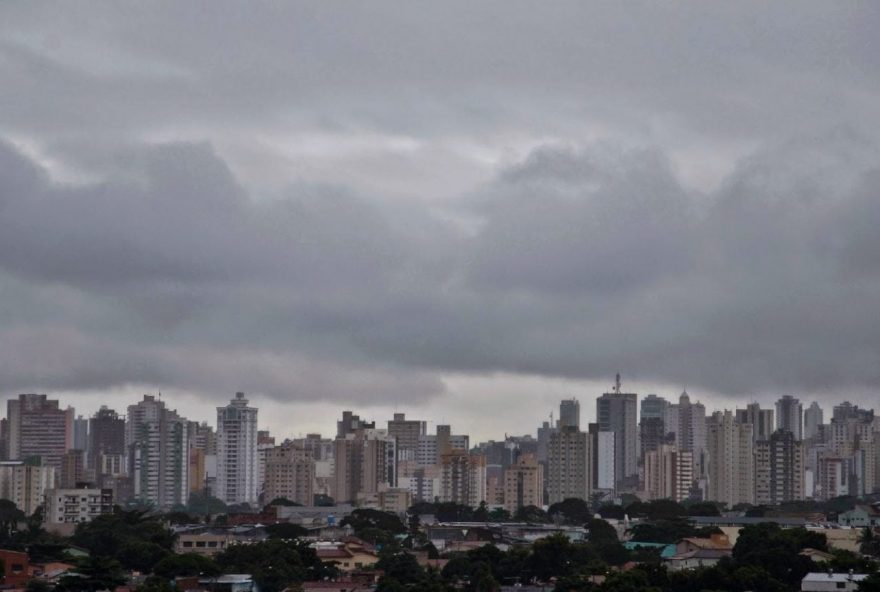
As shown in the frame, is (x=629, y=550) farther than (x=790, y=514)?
No

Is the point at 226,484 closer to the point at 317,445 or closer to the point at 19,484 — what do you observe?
the point at 317,445

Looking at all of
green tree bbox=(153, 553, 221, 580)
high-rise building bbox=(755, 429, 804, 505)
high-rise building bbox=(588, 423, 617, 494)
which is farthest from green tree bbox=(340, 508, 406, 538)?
high-rise building bbox=(588, 423, 617, 494)

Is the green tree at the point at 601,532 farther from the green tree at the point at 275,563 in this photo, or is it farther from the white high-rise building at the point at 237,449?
the white high-rise building at the point at 237,449

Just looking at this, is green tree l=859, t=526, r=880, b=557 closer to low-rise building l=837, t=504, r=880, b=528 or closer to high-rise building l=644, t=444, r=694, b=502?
low-rise building l=837, t=504, r=880, b=528

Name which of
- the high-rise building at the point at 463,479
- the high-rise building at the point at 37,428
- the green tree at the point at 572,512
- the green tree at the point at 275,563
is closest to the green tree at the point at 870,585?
the green tree at the point at 275,563

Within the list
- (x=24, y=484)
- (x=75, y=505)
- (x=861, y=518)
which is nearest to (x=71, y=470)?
(x=24, y=484)

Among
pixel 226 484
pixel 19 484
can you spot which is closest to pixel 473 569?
pixel 19 484

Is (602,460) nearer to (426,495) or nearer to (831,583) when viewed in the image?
(426,495)
